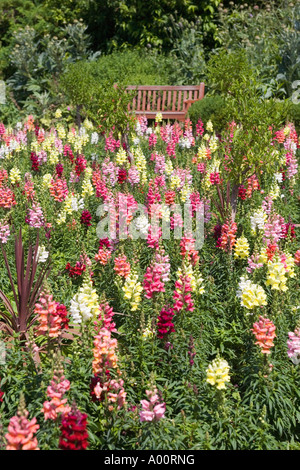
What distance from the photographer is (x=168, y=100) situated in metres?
13.4

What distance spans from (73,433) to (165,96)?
1149cm

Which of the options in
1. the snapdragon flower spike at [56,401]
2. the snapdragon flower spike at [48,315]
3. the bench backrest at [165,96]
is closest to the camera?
the snapdragon flower spike at [56,401]

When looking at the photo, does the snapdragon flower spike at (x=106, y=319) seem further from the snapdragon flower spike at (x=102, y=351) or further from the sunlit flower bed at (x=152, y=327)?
the snapdragon flower spike at (x=102, y=351)

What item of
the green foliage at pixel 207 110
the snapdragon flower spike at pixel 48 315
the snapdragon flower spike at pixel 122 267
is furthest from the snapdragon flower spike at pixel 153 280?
the green foliage at pixel 207 110

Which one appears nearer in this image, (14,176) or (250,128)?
(250,128)

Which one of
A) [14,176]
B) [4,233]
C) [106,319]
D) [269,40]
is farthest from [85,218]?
[269,40]

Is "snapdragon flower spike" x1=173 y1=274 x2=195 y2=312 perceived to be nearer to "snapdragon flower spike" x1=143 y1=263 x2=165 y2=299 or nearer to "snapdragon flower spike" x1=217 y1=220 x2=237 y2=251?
"snapdragon flower spike" x1=143 y1=263 x2=165 y2=299

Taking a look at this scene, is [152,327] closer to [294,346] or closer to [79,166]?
[294,346]

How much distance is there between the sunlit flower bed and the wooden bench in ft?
21.1

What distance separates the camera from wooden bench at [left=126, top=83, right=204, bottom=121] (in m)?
13.2

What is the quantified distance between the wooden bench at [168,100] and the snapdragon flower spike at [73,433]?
10.8m

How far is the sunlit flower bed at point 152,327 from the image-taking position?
345cm
